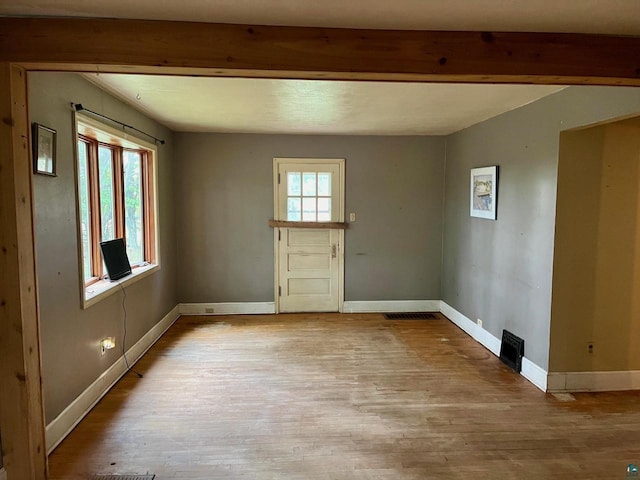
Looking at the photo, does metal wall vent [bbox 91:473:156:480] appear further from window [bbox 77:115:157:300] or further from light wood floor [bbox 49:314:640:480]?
window [bbox 77:115:157:300]

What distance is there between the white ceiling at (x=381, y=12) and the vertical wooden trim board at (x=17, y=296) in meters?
0.47

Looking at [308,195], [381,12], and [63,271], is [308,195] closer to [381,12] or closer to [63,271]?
[63,271]

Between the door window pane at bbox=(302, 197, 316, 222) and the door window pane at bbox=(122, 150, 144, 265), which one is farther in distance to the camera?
the door window pane at bbox=(302, 197, 316, 222)

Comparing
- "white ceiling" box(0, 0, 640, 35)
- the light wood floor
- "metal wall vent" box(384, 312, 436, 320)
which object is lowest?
the light wood floor

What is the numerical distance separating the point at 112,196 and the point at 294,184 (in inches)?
89.6

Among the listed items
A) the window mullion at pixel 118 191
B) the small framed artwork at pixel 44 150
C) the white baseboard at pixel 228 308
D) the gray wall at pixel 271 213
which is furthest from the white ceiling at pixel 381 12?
the white baseboard at pixel 228 308

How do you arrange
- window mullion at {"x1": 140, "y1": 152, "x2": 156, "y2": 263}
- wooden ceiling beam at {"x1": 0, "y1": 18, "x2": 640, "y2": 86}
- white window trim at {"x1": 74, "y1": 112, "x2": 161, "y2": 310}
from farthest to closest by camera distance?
1. window mullion at {"x1": 140, "y1": 152, "x2": 156, "y2": 263}
2. white window trim at {"x1": 74, "y1": 112, "x2": 161, "y2": 310}
3. wooden ceiling beam at {"x1": 0, "y1": 18, "x2": 640, "y2": 86}

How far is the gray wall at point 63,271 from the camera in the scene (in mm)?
2328

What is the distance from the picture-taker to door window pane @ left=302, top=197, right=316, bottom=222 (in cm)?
528

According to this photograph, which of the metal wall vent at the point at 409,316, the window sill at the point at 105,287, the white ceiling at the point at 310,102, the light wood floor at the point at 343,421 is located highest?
the white ceiling at the point at 310,102

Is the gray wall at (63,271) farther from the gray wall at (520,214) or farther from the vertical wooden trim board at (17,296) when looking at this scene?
the gray wall at (520,214)

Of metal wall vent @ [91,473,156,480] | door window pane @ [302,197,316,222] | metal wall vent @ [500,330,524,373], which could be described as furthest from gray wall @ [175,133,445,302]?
metal wall vent @ [91,473,156,480]

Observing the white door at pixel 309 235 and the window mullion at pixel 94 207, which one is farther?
the white door at pixel 309 235

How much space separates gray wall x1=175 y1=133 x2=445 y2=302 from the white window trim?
0.79 m
